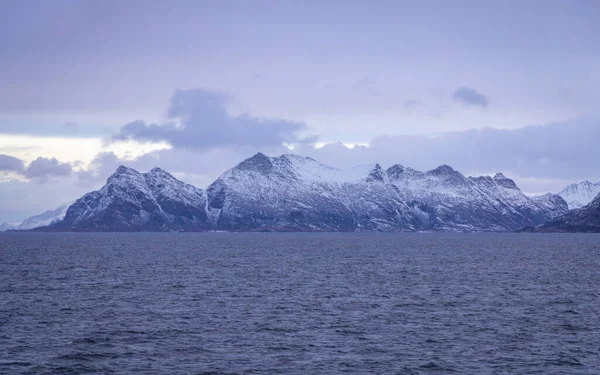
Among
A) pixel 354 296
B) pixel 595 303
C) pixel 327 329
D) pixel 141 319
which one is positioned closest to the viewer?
pixel 327 329

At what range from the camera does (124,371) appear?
172 feet

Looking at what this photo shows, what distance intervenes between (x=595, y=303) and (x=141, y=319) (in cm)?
5322

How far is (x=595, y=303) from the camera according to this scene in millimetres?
88250

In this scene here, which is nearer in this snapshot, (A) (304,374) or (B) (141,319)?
(A) (304,374)

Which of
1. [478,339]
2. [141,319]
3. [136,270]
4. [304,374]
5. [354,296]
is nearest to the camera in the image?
[304,374]

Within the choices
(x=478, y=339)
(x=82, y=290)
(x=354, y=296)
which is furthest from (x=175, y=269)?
(x=478, y=339)

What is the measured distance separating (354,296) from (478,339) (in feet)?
106

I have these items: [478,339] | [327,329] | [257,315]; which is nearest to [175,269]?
[257,315]

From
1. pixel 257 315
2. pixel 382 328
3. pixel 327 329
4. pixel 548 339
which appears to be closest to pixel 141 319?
pixel 257 315

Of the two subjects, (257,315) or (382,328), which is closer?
(382,328)

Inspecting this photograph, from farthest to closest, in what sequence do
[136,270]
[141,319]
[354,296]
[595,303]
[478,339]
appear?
[136,270], [354,296], [595,303], [141,319], [478,339]

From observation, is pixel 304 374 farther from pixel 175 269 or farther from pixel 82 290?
pixel 175 269

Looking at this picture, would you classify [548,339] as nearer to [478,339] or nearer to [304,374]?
[478,339]

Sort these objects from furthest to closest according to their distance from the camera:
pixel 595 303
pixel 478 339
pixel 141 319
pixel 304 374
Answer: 1. pixel 595 303
2. pixel 141 319
3. pixel 478 339
4. pixel 304 374
